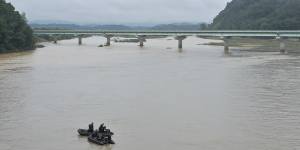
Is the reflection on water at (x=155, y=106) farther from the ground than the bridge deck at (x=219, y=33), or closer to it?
closer to it

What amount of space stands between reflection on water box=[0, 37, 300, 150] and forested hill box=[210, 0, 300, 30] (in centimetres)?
5164

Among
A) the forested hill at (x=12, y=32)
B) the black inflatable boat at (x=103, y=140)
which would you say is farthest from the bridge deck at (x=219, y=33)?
the black inflatable boat at (x=103, y=140)

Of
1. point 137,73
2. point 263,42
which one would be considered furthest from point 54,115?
point 263,42

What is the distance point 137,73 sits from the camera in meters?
41.2

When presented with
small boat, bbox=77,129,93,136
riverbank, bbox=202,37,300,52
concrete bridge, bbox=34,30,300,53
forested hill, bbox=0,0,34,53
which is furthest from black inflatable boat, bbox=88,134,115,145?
riverbank, bbox=202,37,300,52

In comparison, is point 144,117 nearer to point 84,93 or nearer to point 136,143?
point 136,143

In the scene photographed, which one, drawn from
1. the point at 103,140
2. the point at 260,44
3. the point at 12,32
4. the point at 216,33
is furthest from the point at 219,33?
the point at 103,140

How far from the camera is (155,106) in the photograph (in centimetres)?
2688

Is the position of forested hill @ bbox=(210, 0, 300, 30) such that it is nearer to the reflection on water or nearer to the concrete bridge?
the concrete bridge

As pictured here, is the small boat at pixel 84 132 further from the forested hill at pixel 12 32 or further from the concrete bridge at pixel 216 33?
the concrete bridge at pixel 216 33

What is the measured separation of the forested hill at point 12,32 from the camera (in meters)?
62.4

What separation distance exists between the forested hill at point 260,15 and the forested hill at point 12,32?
43.7 meters

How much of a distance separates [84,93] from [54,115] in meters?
6.15

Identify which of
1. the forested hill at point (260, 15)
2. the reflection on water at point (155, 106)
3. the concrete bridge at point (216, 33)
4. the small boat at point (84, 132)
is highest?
the forested hill at point (260, 15)
